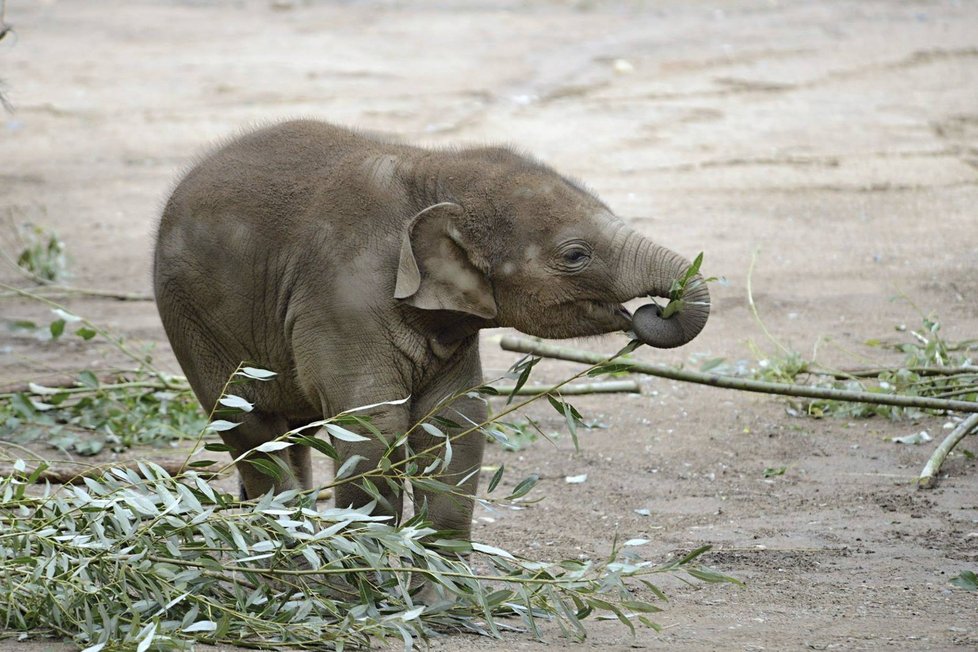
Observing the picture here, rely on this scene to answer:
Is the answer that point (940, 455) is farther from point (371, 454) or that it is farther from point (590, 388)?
point (371, 454)

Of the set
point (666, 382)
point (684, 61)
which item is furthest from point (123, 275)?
point (684, 61)

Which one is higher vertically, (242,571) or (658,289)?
(658,289)

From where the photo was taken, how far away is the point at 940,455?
627 cm

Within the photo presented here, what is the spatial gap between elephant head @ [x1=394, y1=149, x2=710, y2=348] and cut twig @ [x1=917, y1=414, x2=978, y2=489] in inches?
84.9

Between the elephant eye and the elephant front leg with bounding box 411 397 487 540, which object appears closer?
the elephant eye

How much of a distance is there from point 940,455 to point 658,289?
2290 mm

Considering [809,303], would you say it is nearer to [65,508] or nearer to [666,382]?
[666,382]

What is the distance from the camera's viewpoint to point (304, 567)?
557cm

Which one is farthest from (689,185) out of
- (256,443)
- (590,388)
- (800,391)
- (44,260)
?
(256,443)

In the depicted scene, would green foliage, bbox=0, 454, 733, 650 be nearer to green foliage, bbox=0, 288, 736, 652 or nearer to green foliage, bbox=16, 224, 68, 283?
green foliage, bbox=0, 288, 736, 652

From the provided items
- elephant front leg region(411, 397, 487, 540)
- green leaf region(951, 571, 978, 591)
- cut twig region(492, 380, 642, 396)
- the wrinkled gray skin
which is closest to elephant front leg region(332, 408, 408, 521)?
the wrinkled gray skin

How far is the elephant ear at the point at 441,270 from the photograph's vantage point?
15.9ft

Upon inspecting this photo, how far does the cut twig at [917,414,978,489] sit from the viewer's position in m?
6.22

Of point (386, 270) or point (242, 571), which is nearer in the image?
point (242, 571)
